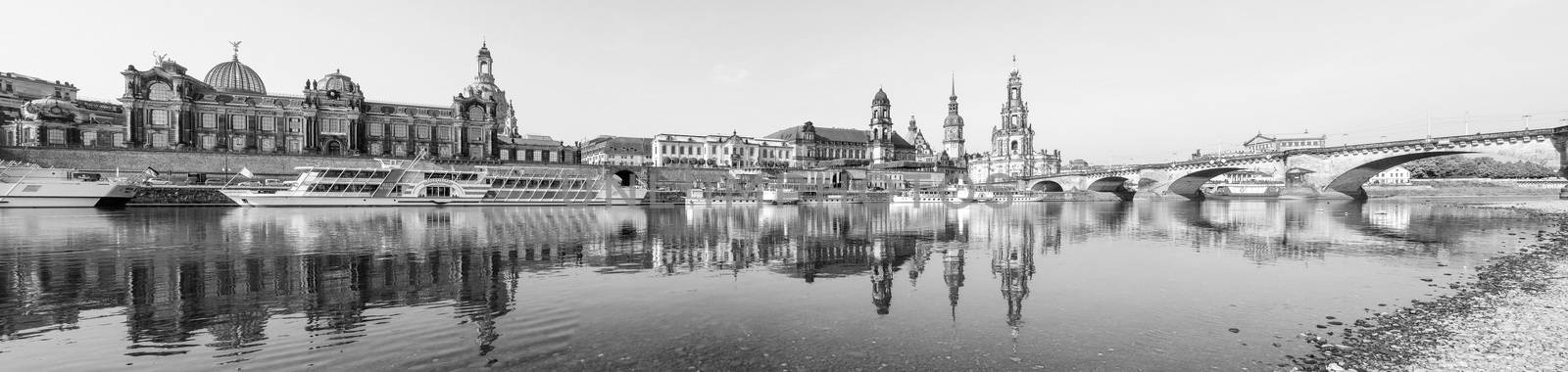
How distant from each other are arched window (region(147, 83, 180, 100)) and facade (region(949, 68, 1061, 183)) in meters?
122

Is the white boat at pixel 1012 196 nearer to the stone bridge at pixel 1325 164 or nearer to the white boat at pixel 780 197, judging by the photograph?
the stone bridge at pixel 1325 164

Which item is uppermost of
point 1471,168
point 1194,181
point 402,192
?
point 1471,168

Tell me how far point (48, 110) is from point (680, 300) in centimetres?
8689

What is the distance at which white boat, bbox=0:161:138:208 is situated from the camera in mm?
41406

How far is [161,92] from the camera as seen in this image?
200 ft

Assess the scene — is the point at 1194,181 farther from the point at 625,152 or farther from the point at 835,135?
the point at 625,152

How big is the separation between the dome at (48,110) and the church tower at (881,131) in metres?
104

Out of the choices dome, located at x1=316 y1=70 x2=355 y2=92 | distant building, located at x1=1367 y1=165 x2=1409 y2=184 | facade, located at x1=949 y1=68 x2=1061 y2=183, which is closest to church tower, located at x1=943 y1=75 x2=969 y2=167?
facade, located at x1=949 y1=68 x2=1061 y2=183

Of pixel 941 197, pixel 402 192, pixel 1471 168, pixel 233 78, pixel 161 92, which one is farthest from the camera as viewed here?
pixel 1471 168

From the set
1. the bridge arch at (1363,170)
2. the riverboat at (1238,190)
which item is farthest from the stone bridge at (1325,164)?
the riverboat at (1238,190)

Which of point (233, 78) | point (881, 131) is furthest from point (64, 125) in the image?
point (881, 131)

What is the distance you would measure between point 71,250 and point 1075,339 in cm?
2621

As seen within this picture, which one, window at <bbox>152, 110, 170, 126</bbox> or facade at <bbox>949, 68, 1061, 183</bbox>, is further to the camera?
facade at <bbox>949, 68, 1061, 183</bbox>

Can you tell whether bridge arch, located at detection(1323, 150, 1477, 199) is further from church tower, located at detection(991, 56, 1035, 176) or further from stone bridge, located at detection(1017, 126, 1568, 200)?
church tower, located at detection(991, 56, 1035, 176)
